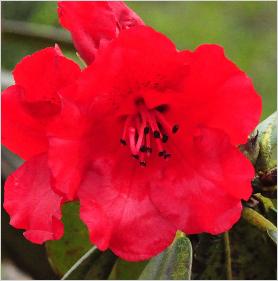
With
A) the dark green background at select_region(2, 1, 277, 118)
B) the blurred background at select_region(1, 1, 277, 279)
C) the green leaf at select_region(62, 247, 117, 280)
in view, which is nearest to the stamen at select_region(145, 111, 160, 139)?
the green leaf at select_region(62, 247, 117, 280)

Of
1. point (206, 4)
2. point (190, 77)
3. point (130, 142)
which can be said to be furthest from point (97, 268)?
point (206, 4)

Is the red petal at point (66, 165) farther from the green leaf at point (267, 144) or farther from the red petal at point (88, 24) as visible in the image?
the green leaf at point (267, 144)

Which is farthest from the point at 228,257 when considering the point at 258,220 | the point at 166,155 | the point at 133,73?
the point at 133,73

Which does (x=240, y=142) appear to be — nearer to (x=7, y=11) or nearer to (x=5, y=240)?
(x=5, y=240)

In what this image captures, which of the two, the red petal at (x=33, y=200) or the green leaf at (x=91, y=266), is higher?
the red petal at (x=33, y=200)

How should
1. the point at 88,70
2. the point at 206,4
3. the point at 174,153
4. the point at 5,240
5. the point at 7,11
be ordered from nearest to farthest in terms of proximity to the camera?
the point at 88,70, the point at 174,153, the point at 5,240, the point at 7,11, the point at 206,4

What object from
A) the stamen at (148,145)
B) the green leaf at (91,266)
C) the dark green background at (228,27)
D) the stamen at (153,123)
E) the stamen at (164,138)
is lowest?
the dark green background at (228,27)

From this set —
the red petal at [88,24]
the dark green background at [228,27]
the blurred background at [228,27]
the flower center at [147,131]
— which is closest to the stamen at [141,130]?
the flower center at [147,131]
